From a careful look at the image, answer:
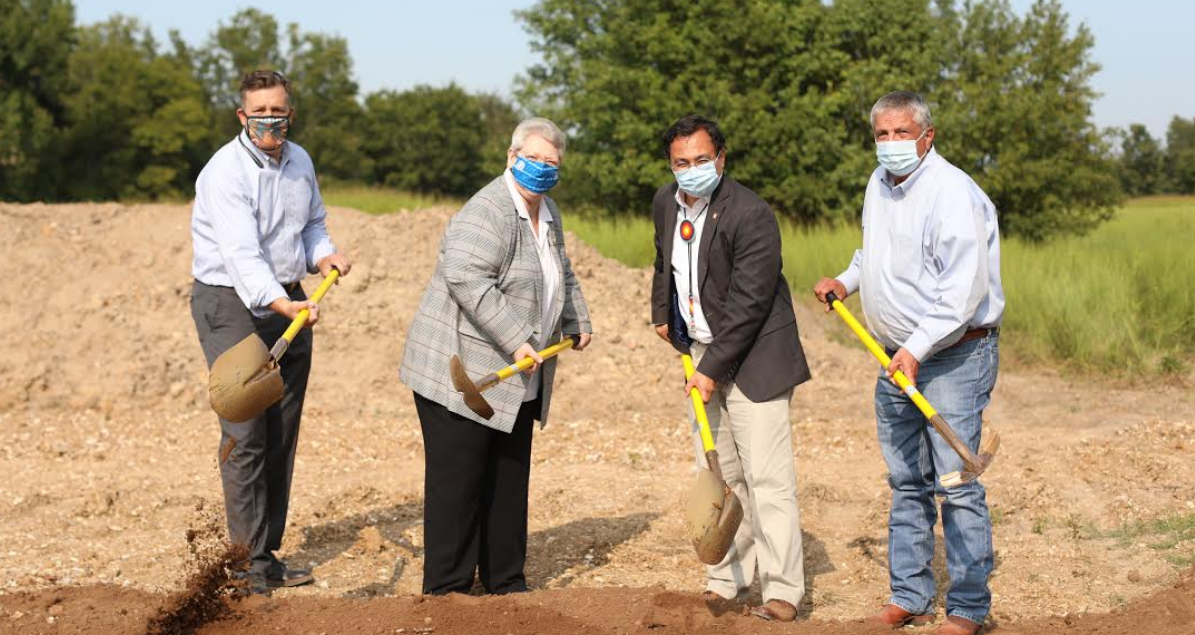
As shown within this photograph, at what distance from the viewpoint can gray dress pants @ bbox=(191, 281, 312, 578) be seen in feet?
17.1

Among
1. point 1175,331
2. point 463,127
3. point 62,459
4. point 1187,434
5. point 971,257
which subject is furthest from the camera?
point 463,127

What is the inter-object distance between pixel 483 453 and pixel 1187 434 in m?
5.46

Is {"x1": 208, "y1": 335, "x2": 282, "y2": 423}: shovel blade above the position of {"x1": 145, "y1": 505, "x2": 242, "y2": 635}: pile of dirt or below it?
above

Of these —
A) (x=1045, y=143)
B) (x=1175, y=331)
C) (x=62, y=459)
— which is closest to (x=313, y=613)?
(x=62, y=459)

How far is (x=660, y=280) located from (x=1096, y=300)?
839 cm

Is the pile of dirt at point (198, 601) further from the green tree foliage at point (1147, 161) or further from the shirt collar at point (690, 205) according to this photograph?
the green tree foliage at point (1147, 161)

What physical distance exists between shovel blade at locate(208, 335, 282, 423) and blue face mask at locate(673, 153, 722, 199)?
169cm

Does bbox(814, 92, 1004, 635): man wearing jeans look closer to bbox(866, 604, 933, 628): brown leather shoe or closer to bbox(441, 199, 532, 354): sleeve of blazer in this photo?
bbox(866, 604, 933, 628): brown leather shoe

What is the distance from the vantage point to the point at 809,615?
5188 mm

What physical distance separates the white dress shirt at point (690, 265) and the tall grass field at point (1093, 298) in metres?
7.40

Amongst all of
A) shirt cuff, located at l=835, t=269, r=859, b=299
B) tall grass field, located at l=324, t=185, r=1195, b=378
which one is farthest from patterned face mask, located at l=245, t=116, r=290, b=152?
tall grass field, located at l=324, t=185, r=1195, b=378

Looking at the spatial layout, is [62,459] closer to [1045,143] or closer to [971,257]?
[971,257]

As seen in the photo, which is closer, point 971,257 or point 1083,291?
point 971,257

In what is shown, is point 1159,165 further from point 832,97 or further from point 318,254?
point 318,254
